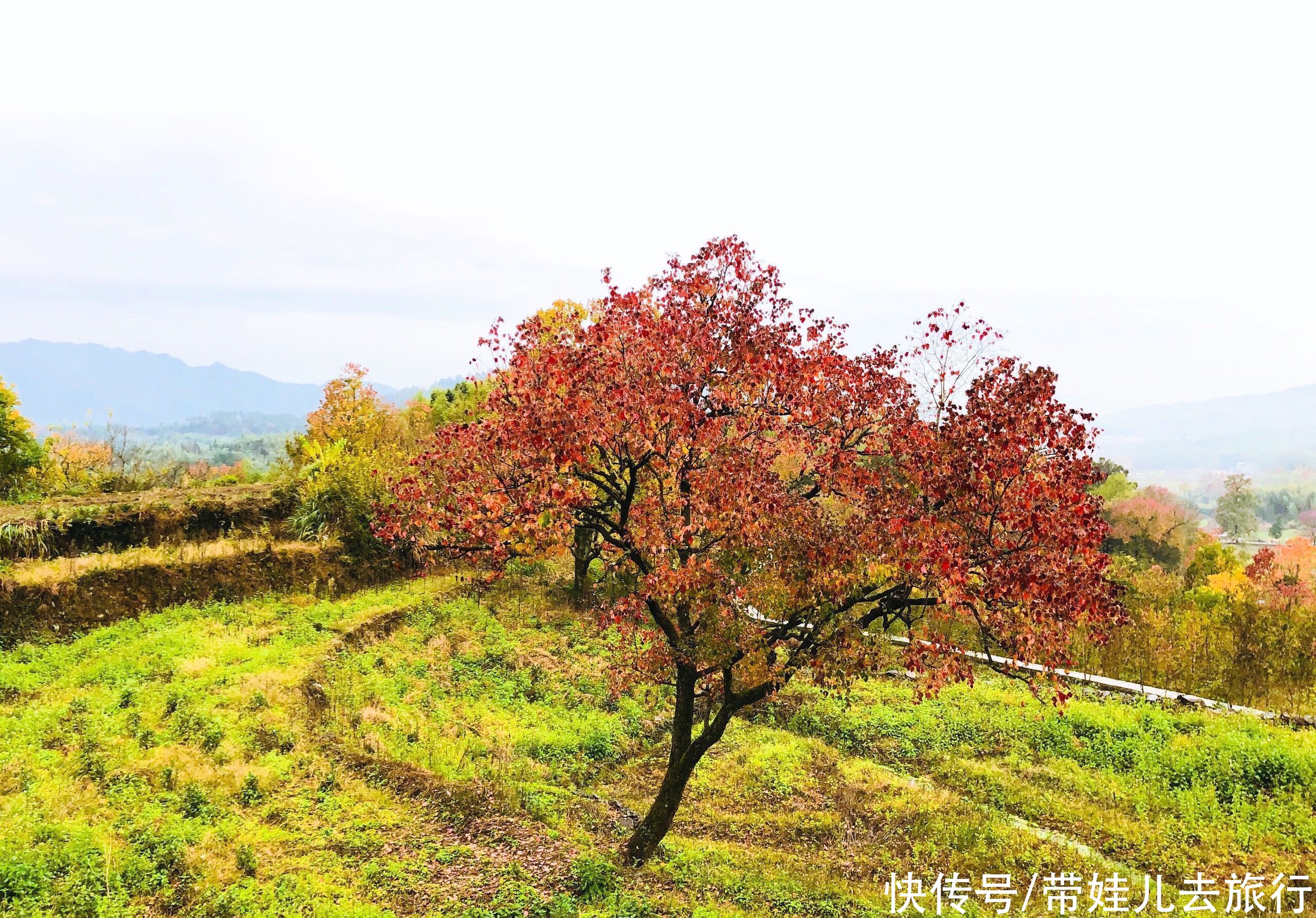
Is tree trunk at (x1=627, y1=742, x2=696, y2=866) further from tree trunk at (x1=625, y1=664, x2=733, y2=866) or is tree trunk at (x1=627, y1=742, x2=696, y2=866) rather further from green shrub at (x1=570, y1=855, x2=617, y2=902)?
green shrub at (x1=570, y1=855, x2=617, y2=902)

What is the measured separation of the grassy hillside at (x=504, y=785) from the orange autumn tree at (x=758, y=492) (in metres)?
1.97

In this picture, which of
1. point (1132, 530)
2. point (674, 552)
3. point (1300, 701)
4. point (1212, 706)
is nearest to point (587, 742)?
point (674, 552)

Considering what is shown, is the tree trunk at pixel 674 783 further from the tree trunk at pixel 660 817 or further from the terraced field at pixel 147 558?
the terraced field at pixel 147 558

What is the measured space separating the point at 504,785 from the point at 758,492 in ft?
20.4

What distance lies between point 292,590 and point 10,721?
8.51 meters

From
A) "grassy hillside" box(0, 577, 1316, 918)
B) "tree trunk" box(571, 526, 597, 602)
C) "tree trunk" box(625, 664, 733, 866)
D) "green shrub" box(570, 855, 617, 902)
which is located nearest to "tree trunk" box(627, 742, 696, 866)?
"tree trunk" box(625, 664, 733, 866)

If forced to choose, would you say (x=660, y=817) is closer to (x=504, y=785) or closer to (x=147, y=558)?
(x=504, y=785)

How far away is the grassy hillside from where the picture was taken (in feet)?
24.6

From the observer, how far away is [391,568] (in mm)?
20594

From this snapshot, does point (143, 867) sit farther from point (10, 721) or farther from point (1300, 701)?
point (1300, 701)

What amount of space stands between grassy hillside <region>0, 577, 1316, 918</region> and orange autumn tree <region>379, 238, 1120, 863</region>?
1967mm

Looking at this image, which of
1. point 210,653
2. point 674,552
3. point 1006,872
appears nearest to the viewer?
point 674,552

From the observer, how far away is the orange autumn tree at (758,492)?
6645 mm

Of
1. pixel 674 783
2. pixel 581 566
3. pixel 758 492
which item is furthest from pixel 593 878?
pixel 581 566
